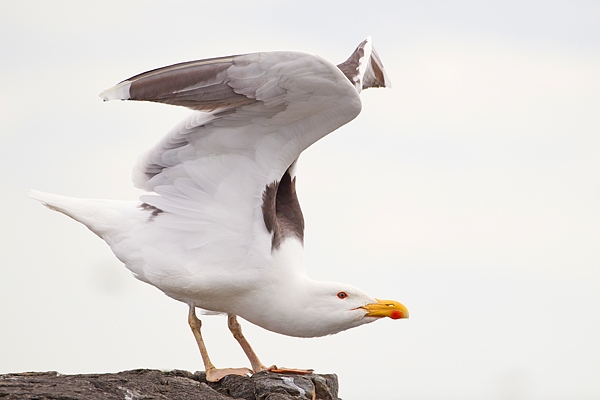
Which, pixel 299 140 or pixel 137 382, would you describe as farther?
pixel 299 140

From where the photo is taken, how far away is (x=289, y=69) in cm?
887

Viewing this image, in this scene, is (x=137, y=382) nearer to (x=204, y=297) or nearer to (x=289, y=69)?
(x=204, y=297)

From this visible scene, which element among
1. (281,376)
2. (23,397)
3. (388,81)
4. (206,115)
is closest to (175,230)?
(206,115)

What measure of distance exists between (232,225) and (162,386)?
214 centimetres

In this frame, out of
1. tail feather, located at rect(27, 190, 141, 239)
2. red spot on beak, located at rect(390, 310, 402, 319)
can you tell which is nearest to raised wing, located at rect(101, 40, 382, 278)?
tail feather, located at rect(27, 190, 141, 239)

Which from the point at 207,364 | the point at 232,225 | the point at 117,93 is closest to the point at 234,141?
the point at 232,225

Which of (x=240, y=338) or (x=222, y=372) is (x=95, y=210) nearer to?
(x=240, y=338)

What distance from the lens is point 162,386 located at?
28.9 ft

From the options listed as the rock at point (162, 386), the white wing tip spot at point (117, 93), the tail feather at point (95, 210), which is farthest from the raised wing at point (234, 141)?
the rock at point (162, 386)

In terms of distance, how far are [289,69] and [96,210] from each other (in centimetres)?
320

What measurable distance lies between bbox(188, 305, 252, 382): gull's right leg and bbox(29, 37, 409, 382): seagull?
1cm

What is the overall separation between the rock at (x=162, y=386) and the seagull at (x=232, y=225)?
12.6 inches

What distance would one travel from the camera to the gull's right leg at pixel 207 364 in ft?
32.4

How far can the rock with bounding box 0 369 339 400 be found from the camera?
812 cm
